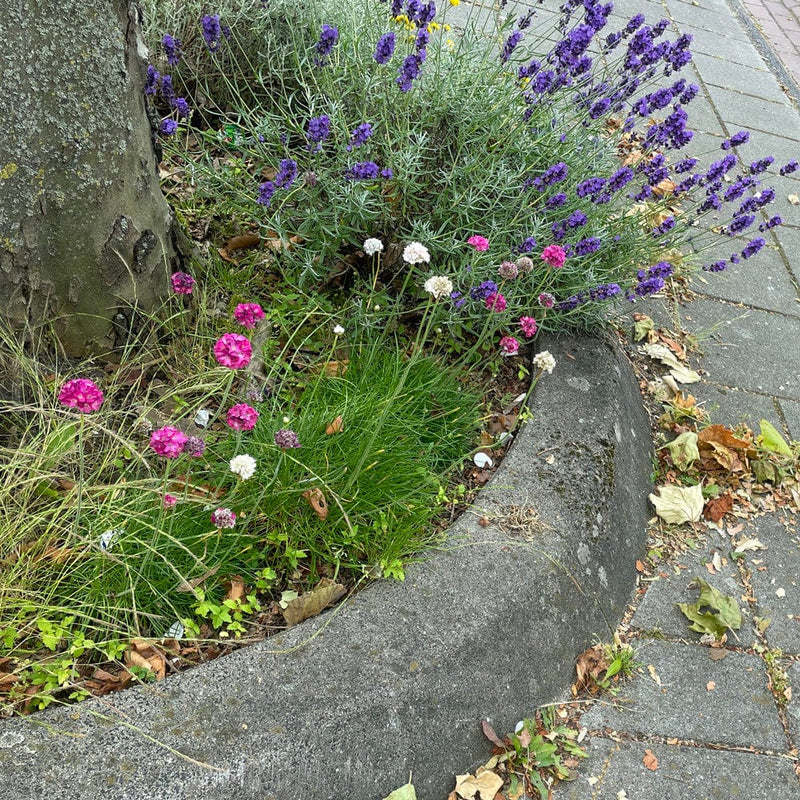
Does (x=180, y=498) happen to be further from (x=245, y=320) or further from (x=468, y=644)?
(x=468, y=644)

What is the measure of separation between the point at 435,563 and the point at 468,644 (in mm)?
231

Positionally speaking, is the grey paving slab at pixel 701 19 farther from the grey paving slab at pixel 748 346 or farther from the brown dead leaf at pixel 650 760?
the brown dead leaf at pixel 650 760

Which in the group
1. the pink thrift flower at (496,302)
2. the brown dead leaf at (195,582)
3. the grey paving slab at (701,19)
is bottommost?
the brown dead leaf at (195,582)

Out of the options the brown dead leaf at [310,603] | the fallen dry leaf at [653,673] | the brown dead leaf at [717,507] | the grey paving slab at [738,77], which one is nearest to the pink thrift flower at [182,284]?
the brown dead leaf at [310,603]

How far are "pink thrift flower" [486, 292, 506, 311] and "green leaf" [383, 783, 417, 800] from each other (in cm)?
132

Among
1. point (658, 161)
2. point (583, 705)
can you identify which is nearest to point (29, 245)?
point (583, 705)

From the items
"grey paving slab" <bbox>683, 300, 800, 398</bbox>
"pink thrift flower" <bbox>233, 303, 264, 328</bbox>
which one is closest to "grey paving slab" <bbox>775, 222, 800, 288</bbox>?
"grey paving slab" <bbox>683, 300, 800, 398</bbox>

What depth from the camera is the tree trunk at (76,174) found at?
1899 mm

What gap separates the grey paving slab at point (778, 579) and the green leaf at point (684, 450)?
330 mm

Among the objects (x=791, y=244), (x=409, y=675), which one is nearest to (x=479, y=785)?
(x=409, y=675)

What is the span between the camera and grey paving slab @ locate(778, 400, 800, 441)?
3275 millimetres

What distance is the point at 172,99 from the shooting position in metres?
2.72

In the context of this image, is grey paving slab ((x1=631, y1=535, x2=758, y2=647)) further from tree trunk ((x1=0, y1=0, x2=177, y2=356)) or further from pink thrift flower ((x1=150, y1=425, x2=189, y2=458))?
tree trunk ((x1=0, y1=0, x2=177, y2=356))

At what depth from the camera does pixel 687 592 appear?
2574mm
